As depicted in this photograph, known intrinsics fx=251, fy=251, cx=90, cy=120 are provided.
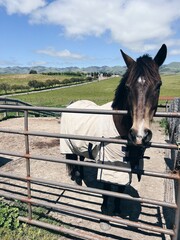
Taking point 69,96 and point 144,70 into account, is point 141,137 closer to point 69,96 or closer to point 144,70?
point 144,70

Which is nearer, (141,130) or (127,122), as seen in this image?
(141,130)

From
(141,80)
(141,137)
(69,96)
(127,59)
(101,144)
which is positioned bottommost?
(69,96)

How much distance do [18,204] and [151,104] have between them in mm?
2677

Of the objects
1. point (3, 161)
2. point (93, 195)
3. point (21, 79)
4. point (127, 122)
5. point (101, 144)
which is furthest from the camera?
point (21, 79)

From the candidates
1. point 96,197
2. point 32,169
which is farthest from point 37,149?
point 96,197

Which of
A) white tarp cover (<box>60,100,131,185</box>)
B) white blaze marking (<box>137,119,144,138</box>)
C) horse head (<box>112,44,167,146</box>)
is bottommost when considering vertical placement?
white tarp cover (<box>60,100,131,185</box>)

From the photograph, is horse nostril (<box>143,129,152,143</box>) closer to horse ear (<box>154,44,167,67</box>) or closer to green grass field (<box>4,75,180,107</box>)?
horse ear (<box>154,44,167,67</box>)

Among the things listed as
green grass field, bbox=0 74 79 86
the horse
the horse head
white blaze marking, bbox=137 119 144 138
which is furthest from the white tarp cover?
green grass field, bbox=0 74 79 86

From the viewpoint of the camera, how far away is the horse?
232 centimetres

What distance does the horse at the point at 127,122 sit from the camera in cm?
232

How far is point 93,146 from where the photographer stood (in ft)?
11.7

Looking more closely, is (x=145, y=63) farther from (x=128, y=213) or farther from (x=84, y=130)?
(x=128, y=213)

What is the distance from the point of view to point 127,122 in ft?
9.69

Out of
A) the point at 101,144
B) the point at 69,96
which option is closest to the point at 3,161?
the point at 101,144
